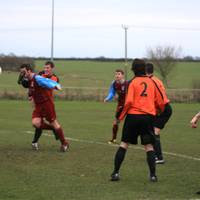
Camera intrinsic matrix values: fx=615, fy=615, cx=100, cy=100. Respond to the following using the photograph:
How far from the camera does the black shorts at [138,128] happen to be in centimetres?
981

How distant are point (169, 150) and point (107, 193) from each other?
573 centimetres

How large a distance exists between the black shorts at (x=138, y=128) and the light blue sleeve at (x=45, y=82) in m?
3.35

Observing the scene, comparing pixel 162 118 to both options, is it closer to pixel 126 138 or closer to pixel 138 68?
pixel 126 138

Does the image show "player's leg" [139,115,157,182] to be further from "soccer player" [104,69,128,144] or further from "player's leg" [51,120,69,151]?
"soccer player" [104,69,128,144]

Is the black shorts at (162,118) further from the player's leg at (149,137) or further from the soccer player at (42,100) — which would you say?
the soccer player at (42,100)

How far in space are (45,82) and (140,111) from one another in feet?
12.4

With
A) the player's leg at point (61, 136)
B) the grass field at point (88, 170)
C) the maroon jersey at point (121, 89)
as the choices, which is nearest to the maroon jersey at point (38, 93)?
the player's leg at point (61, 136)

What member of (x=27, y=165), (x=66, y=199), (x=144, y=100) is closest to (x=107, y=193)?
(x=66, y=199)

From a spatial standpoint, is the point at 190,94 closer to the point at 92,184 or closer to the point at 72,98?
the point at 72,98

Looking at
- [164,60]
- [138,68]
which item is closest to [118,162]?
[138,68]

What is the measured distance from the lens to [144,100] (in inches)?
386

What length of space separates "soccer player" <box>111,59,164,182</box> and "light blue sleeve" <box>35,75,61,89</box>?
333 centimetres

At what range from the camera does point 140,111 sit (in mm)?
9805

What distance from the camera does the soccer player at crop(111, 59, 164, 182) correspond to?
9.79 m
